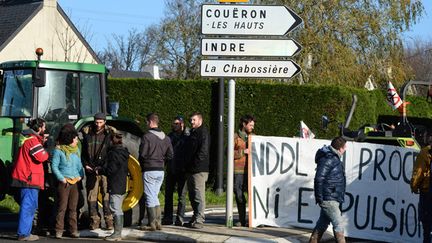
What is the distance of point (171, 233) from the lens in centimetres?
1284

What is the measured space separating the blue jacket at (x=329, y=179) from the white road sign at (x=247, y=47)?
246 centimetres

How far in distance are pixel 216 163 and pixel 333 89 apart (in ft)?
11.3

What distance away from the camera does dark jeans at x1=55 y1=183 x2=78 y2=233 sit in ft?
41.9

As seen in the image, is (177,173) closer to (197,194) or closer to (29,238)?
(197,194)

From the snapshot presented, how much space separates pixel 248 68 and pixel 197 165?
1.69 meters

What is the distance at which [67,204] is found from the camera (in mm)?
12883

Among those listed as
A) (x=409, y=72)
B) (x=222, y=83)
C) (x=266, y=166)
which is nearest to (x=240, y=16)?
(x=266, y=166)

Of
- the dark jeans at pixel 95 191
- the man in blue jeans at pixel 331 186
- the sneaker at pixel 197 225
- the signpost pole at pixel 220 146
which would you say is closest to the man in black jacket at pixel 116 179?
the dark jeans at pixel 95 191

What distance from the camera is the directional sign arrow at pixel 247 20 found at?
44.0 feet

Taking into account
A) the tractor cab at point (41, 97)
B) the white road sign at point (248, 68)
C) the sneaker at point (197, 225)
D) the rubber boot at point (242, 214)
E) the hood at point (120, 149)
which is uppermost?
the white road sign at point (248, 68)

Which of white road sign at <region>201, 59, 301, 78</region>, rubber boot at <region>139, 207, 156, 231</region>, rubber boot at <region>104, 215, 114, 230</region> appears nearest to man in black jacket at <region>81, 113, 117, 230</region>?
rubber boot at <region>104, 215, 114, 230</region>

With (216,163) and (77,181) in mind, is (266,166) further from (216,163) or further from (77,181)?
(216,163)

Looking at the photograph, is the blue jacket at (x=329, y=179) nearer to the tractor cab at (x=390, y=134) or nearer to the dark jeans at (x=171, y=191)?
the dark jeans at (x=171, y=191)

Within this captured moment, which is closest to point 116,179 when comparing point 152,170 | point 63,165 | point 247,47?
point 152,170
